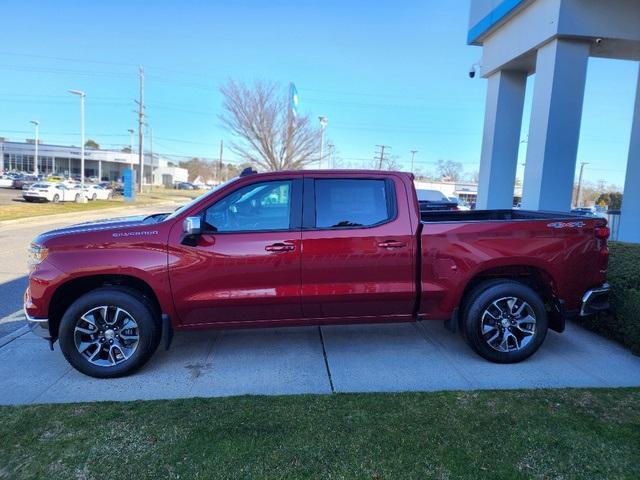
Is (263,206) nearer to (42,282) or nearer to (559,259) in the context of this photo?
(42,282)

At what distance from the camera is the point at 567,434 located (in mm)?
3045

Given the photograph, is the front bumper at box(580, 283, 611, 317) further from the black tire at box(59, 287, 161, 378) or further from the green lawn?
the black tire at box(59, 287, 161, 378)

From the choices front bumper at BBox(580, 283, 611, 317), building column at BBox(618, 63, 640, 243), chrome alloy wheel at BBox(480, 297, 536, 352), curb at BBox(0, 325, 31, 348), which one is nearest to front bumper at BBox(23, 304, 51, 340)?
curb at BBox(0, 325, 31, 348)

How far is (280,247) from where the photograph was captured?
3.97 metres

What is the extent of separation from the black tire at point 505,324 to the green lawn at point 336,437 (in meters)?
0.65

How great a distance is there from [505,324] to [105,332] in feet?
12.2

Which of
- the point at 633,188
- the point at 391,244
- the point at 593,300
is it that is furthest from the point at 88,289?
the point at 633,188

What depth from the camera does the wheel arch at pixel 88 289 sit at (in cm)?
396

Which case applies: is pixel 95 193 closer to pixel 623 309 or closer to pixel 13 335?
pixel 13 335

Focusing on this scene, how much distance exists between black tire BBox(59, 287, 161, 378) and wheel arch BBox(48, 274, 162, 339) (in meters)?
0.08

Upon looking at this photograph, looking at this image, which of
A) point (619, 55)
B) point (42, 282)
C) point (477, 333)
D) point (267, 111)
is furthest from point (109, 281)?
point (267, 111)

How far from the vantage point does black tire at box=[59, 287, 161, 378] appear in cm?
387

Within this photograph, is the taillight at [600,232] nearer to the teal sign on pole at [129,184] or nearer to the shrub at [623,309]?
the shrub at [623,309]

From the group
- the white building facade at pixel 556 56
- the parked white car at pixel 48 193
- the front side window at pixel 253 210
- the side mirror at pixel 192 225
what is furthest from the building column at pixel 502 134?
the parked white car at pixel 48 193
